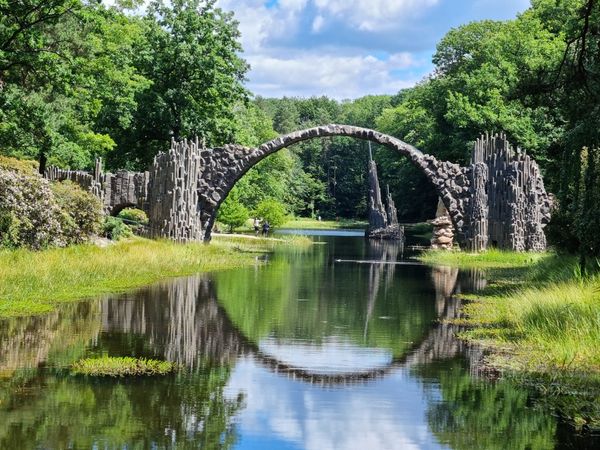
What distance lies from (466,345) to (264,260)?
2167 centimetres

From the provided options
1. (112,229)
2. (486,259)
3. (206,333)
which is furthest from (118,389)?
(486,259)

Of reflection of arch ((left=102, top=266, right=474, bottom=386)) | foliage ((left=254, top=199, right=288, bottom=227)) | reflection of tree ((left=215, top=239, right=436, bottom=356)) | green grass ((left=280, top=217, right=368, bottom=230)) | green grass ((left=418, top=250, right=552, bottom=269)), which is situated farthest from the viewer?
green grass ((left=280, top=217, right=368, bottom=230))

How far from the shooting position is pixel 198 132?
4416 centimetres

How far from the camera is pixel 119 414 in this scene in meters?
8.60

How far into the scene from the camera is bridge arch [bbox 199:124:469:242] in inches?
1522

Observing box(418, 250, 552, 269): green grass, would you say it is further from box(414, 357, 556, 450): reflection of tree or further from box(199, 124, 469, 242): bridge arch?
box(414, 357, 556, 450): reflection of tree

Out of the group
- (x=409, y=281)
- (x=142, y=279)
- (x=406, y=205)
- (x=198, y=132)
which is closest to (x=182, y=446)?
(x=142, y=279)

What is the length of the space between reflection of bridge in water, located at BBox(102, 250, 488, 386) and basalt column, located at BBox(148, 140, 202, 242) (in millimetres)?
15228

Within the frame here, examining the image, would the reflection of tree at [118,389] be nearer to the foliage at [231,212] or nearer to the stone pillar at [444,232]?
the stone pillar at [444,232]

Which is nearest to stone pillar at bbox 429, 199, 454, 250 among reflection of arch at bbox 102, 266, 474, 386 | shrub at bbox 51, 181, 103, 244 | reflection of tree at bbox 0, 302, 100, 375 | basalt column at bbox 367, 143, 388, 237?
shrub at bbox 51, 181, 103, 244

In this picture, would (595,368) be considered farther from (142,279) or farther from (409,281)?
(409,281)

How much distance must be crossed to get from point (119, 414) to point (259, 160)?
30762 mm

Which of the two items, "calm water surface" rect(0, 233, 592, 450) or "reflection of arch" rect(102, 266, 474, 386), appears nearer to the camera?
"calm water surface" rect(0, 233, 592, 450)

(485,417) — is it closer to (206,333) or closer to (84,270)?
(206,333)
